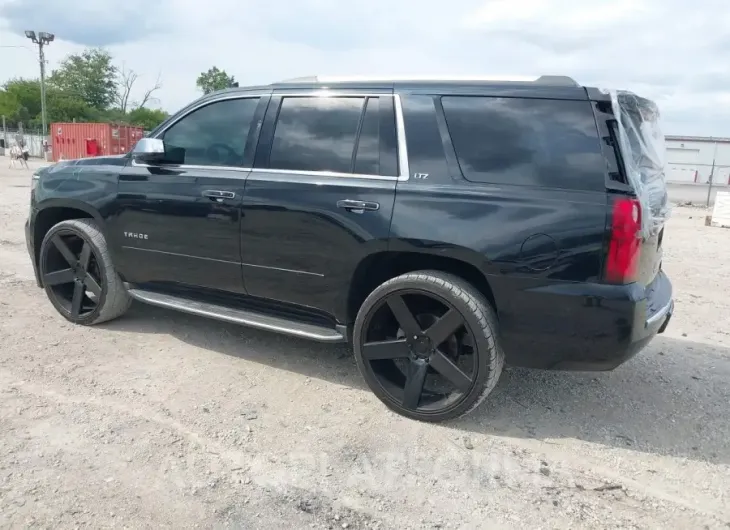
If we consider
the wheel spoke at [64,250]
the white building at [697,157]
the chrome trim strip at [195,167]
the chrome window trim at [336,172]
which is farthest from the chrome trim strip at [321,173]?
the white building at [697,157]

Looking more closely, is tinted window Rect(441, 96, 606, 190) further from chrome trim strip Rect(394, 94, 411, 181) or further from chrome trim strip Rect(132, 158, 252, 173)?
chrome trim strip Rect(132, 158, 252, 173)

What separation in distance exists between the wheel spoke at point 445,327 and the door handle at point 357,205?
73cm

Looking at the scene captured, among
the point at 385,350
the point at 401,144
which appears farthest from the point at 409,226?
the point at 385,350

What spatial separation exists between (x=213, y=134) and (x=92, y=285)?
1.61m

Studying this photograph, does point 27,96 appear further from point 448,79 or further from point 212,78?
point 448,79

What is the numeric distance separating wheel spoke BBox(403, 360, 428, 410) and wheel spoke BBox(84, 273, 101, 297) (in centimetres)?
266

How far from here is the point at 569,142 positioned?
3086 millimetres

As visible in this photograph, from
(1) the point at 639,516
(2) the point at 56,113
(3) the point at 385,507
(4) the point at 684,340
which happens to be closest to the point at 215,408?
(3) the point at 385,507

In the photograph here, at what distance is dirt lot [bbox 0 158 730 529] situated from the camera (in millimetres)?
2670

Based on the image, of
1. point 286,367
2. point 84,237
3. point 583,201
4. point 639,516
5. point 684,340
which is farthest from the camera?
point 684,340

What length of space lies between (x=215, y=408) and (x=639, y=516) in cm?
229

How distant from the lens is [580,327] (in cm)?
308

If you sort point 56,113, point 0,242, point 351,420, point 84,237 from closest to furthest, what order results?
point 351,420, point 84,237, point 0,242, point 56,113

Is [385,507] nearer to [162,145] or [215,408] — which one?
[215,408]
